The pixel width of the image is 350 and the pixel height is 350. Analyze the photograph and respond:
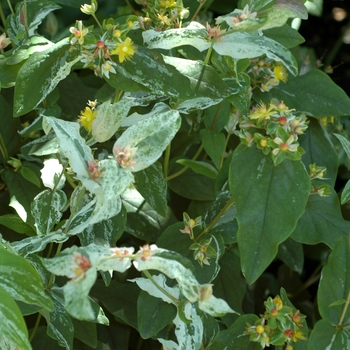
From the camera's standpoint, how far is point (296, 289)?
2.94 ft

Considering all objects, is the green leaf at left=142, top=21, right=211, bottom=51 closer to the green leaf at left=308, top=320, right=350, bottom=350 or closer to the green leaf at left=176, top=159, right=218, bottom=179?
the green leaf at left=176, top=159, right=218, bottom=179

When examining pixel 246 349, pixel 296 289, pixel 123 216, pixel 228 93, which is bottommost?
pixel 296 289

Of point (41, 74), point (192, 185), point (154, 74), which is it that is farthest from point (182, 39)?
point (192, 185)

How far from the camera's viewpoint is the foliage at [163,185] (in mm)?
436

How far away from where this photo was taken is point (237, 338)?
56 cm

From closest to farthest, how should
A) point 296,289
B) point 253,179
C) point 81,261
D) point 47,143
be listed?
point 81,261
point 253,179
point 47,143
point 296,289

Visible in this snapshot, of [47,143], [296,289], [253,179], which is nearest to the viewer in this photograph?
[253,179]

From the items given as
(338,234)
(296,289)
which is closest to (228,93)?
(338,234)

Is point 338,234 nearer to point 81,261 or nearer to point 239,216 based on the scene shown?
point 239,216

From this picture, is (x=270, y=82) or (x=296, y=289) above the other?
(x=270, y=82)

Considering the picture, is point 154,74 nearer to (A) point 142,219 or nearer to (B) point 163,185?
(B) point 163,185

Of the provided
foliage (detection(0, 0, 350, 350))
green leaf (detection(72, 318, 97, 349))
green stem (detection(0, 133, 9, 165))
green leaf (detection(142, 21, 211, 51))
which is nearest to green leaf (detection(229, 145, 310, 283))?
foliage (detection(0, 0, 350, 350))

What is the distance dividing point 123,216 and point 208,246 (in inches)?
3.7

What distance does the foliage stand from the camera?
1.43 feet
